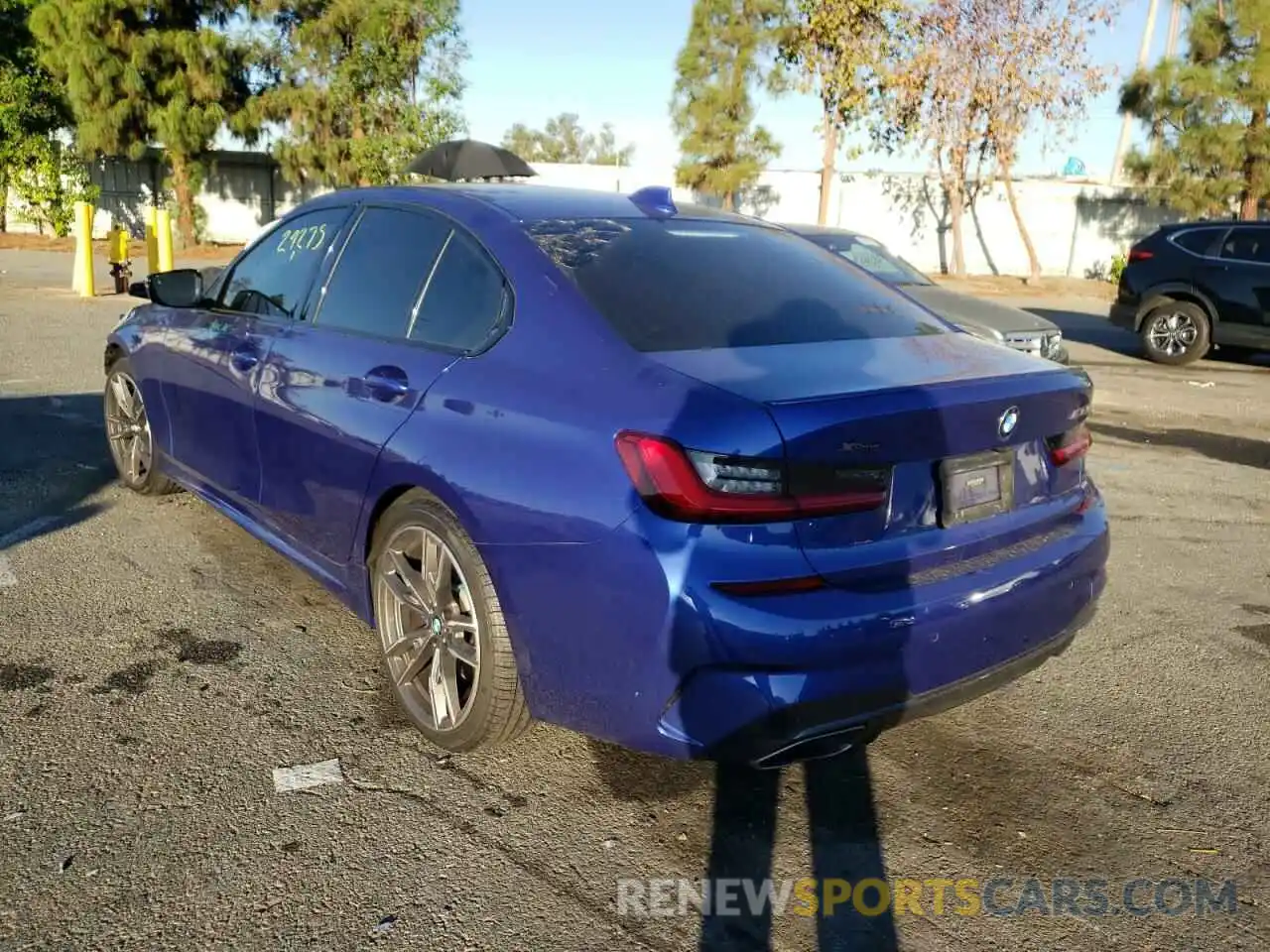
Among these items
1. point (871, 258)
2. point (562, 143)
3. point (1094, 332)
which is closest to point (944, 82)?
point (1094, 332)

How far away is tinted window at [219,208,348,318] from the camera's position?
389 cm

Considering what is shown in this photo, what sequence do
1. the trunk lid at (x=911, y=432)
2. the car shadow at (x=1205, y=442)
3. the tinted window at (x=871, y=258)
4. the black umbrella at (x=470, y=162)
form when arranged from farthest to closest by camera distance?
1. the black umbrella at (x=470, y=162)
2. the tinted window at (x=871, y=258)
3. the car shadow at (x=1205, y=442)
4. the trunk lid at (x=911, y=432)

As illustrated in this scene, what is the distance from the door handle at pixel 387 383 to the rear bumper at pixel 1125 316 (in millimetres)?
12044

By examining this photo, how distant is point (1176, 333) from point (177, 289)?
38.5ft

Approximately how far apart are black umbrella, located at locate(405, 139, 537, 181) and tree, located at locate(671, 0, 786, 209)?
1466cm

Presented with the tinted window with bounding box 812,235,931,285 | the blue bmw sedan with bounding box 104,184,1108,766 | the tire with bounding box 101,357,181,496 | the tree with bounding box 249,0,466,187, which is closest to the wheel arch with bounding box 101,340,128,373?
the tire with bounding box 101,357,181,496

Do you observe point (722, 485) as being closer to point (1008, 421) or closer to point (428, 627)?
point (1008, 421)

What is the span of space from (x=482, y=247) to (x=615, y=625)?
1.33 m

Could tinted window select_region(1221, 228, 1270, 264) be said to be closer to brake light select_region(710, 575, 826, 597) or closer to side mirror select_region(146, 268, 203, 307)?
side mirror select_region(146, 268, 203, 307)

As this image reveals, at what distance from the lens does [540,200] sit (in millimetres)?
3459

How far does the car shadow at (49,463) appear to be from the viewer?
4953mm

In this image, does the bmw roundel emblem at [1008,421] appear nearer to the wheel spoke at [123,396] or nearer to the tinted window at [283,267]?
the tinted window at [283,267]

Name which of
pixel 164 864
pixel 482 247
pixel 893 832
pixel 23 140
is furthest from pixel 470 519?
pixel 23 140

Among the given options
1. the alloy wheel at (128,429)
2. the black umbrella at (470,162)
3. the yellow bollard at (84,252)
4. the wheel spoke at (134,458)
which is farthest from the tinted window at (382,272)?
the yellow bollard at (84,252)
